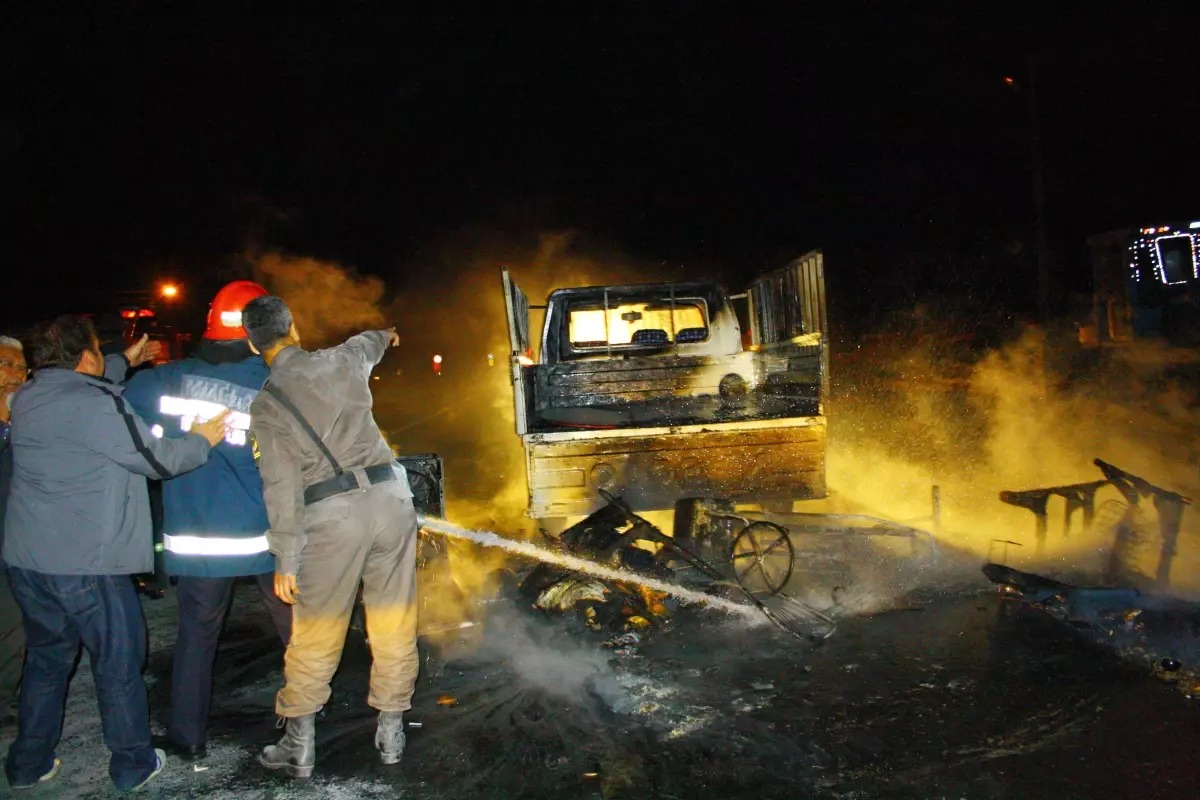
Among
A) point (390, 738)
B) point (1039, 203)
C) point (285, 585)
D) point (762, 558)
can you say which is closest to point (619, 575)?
point (762, 558)

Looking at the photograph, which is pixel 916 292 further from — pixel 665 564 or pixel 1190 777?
pixel 1190 777

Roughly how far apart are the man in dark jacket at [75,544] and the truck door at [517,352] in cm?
283

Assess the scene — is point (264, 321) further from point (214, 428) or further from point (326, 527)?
point (326, 527)

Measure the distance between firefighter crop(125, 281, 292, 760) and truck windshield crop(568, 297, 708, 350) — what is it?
4.43m

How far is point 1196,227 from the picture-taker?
11266 mm

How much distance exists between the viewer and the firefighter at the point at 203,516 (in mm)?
3361

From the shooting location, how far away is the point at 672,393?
735 cm

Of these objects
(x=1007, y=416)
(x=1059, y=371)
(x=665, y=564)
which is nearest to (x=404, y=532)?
(x=665, y=564)

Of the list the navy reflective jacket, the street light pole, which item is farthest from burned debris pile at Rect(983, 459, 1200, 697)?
the street light pole

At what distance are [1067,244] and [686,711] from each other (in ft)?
73.8

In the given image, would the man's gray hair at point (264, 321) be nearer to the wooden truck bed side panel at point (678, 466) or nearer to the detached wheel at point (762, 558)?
the wooden truck bed side panel at point (678, 466)

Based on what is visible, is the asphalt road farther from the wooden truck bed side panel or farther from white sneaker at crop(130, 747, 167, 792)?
the wooden truck bed side panel

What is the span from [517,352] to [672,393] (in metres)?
1.95

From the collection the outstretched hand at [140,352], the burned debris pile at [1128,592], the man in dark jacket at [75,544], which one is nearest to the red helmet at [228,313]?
the man in dark jacket at [75,544]
